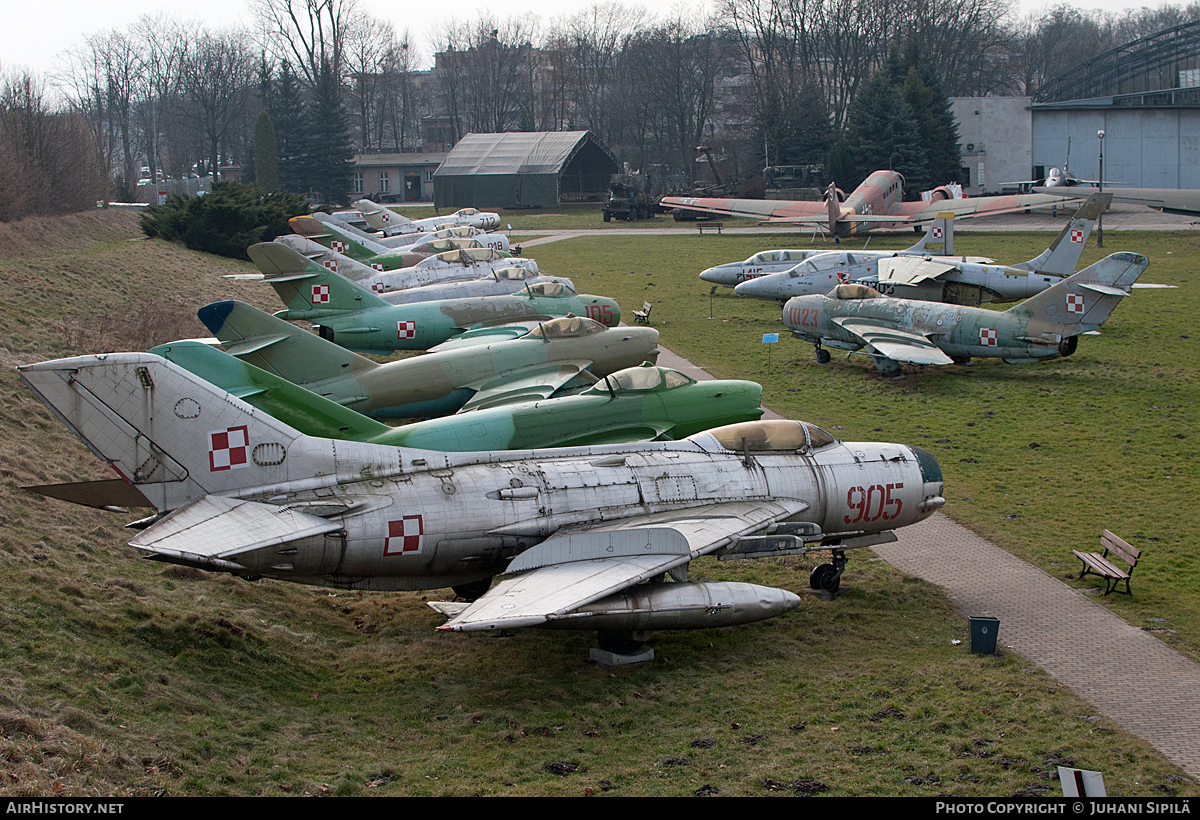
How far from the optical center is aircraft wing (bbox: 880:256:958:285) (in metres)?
33.8

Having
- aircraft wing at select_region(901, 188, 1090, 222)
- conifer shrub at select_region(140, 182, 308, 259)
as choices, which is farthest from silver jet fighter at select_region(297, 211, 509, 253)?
aircraft wing at select_region(901, 188, 1090, 222)

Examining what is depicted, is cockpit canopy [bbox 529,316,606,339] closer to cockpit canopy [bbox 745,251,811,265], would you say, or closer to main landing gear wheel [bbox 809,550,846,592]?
main landing gear wheel [bbox 809,550,846,592]

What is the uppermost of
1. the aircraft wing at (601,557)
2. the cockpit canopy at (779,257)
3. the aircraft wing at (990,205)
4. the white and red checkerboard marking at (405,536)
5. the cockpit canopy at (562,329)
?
the aircraft wing at (990,205)

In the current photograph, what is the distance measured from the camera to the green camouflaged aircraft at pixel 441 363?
1959 centimetres

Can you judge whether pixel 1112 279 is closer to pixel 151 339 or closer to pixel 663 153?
pixel 151 339

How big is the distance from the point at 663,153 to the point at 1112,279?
91.7 m

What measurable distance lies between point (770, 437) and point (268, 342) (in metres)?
10.3

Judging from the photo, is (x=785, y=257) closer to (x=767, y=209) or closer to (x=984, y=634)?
(x=767, y=209)

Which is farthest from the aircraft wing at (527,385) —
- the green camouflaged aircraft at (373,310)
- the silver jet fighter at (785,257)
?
the silver jet fighter at (785,257)

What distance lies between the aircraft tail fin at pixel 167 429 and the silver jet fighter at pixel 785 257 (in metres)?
28.5

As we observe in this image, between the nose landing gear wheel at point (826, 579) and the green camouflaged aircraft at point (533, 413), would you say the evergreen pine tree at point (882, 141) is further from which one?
the nose landing gear wheel at point (826, 579)

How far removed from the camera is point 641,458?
14062mm

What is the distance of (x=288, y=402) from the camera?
1448 centimetres

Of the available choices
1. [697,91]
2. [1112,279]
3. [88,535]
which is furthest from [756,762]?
[697,91]
